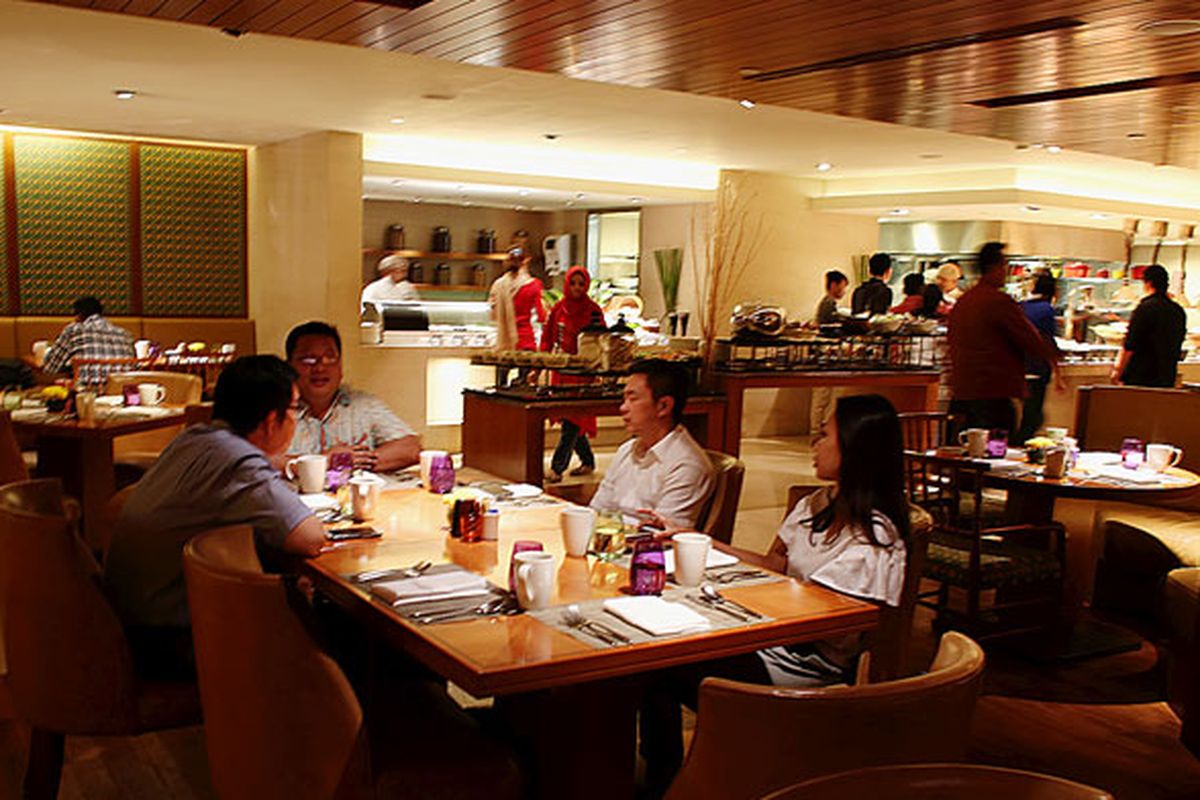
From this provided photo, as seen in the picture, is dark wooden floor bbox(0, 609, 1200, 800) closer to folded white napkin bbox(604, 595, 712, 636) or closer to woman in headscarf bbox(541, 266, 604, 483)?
folded white napkin bbox(604, 595, 712, 636)

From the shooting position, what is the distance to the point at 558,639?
6.97 feet

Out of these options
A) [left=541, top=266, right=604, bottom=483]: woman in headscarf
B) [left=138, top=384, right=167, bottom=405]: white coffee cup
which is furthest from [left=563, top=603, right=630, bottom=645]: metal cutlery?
[left=541, top=266, right=604, bottom=483]: woman in headscarf

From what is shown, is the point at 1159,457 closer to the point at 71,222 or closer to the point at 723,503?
the point at 723,503

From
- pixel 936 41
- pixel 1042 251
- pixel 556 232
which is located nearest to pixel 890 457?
pixel 936 41

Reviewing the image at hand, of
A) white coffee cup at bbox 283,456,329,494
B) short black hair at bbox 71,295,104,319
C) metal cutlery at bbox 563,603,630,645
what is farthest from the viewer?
short black hair at bbox 71,295,104,319

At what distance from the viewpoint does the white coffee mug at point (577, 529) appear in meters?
2.75

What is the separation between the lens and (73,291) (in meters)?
9.28

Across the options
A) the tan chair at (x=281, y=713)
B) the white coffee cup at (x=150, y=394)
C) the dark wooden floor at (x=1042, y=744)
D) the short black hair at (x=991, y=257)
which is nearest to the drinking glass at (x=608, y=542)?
the tan chair at (x=281, y=713)

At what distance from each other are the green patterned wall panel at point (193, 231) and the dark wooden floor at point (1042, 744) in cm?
679

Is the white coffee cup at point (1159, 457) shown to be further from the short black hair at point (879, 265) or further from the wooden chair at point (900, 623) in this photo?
the short black hair at point (879, 265)

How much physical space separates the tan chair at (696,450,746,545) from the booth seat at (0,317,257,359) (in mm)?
6981

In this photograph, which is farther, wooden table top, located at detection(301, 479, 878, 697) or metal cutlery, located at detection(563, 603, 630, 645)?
metal cutlery, located at detection(563, 603, 630, 645)

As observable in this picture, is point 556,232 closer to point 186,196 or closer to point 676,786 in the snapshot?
point 186,196

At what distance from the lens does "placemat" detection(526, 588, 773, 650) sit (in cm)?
214
